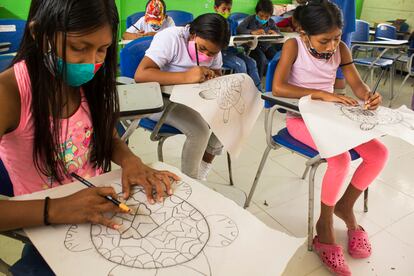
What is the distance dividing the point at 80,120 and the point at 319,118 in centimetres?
80

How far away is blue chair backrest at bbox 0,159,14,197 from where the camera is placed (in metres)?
0.82

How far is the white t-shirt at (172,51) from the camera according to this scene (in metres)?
1.44

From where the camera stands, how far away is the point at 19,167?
2.56ft

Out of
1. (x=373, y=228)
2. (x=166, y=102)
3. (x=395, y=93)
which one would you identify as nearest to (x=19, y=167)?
(x=166, y=102)

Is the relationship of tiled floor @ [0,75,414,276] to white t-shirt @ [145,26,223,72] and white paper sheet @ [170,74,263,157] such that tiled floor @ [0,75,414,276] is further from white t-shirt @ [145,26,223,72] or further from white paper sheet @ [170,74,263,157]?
white t-shirt @ [145,26,223,72]

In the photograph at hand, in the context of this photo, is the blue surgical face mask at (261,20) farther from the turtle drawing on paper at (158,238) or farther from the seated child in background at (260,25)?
the turtle drawing on paper at (158,238)

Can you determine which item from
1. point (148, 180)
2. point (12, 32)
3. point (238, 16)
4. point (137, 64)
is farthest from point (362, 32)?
point (148, 180)

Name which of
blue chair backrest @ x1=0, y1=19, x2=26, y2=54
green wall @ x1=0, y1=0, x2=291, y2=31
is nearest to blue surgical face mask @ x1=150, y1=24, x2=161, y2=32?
green wall @ x1=0, y1=0, x2=291, y2=31

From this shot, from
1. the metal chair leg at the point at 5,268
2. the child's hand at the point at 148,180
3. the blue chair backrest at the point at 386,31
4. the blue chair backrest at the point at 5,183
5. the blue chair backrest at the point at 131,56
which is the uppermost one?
the blue chair backrest at the point at 131,56

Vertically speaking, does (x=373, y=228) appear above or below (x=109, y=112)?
below

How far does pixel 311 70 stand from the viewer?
1.56m

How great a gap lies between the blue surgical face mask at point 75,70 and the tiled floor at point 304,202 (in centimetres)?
84

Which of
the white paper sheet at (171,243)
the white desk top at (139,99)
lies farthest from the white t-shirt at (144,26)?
the white paper sheet at (171,243)

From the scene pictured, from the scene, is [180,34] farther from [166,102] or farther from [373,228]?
[373,228]
